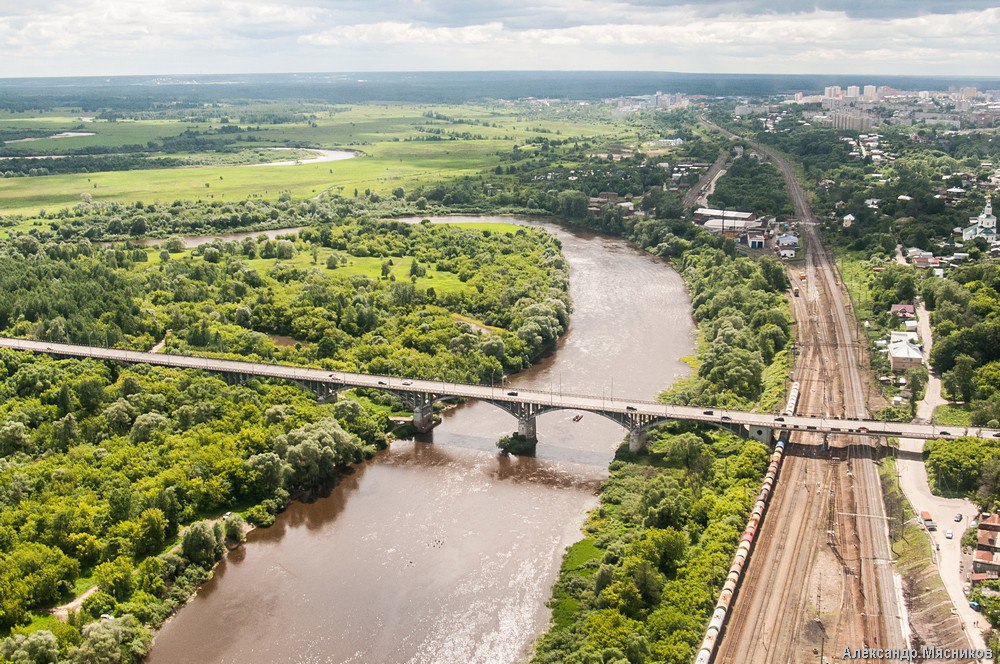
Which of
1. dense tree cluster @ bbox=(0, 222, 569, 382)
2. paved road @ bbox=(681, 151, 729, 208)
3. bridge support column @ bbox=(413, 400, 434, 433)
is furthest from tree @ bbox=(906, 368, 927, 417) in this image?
paved road @ bbox=(681, 151, 729, 208)

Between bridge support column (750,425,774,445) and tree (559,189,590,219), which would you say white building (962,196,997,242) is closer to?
tree (559,189,590,219)

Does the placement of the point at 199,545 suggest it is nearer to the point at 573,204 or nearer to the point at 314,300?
the point at 314,300

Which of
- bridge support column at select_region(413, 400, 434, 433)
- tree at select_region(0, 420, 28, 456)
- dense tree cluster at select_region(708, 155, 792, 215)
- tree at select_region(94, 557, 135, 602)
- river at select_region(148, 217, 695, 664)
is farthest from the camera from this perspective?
dense tree cluster at select_region(708, 155, 792, 215)

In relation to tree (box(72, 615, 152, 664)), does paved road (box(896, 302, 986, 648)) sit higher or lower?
higher

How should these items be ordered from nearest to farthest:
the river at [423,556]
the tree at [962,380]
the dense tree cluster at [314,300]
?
the river at [423,556] → the tree at [962,380] → the dense tree cluster at [314,300]

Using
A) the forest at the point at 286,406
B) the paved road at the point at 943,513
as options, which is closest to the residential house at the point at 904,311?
the forest at the point at 286,406

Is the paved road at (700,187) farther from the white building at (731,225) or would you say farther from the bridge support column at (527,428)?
the bridge support column at (527,428)

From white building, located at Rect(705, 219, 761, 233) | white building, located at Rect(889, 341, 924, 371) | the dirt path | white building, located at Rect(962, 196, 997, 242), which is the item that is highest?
white building, located at Rect(962, 196, 997, 242)
